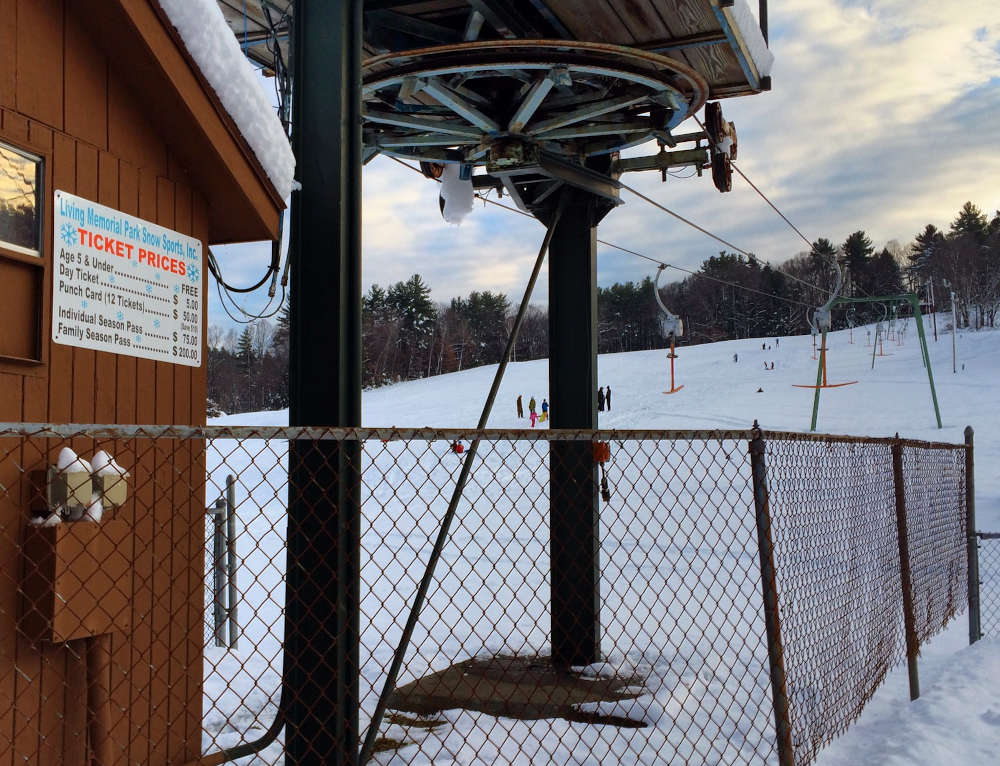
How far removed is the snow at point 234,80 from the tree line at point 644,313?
202ft

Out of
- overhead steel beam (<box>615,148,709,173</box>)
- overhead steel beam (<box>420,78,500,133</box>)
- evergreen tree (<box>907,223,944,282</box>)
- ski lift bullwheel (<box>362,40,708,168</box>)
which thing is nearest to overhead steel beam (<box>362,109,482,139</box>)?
ski lift bullwheel (<box>362,40,708,168</box>)

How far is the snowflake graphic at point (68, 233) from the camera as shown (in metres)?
3.77

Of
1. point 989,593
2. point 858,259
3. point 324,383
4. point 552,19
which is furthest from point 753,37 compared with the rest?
point 858,259

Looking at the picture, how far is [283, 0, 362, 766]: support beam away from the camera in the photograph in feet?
14.8

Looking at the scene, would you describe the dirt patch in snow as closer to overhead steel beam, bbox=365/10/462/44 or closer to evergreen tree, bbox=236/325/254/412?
overhead steel beam, bbox=365/10/462/44

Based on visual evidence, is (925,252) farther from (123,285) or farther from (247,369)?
(123,285)

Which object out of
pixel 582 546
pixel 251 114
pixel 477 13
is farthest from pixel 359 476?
pixel 582 546

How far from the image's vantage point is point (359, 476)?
436 cm

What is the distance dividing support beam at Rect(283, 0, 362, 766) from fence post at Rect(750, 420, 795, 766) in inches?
78.0

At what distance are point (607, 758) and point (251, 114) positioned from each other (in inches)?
164

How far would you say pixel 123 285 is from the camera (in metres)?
4.10

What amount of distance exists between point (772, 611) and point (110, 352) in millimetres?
3321

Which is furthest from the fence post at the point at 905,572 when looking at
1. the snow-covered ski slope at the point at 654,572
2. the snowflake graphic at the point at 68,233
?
the snowflake graphic at the point at 68,233

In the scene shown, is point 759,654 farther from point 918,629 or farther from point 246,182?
point 246,182
